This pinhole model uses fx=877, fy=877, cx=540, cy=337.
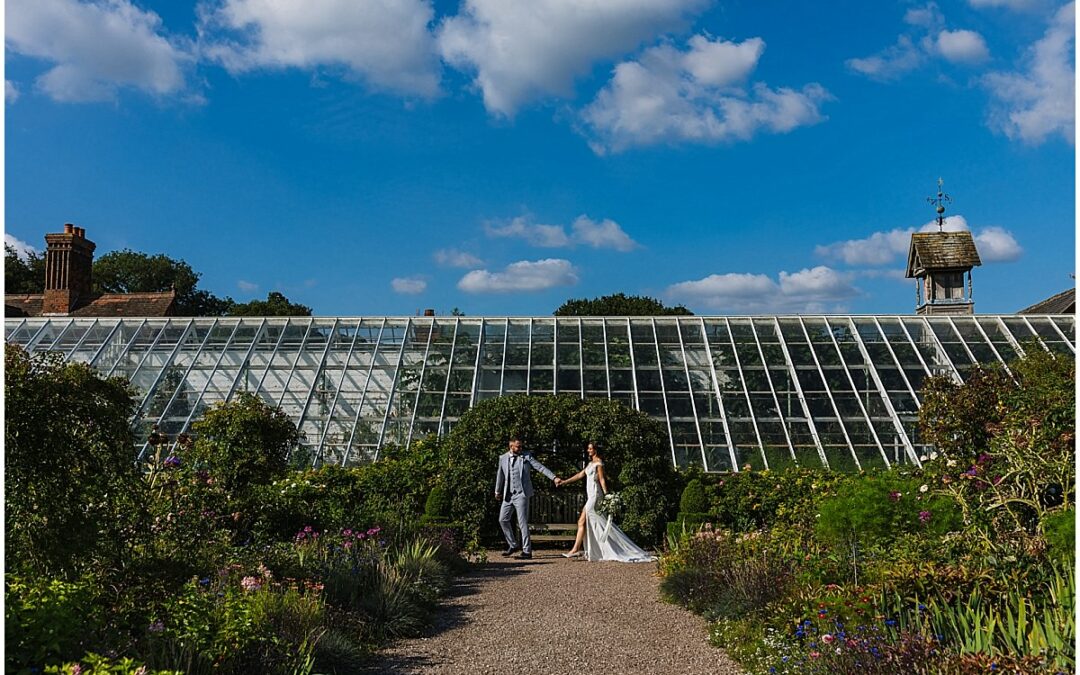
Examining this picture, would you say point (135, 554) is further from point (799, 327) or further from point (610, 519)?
point (799, 327)

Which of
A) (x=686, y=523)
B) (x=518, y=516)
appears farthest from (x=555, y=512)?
(x=686, y=523)

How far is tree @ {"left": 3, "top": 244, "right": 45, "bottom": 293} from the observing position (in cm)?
4384

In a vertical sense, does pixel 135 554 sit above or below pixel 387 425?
below

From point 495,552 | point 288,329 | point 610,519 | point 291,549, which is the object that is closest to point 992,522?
point 610,519

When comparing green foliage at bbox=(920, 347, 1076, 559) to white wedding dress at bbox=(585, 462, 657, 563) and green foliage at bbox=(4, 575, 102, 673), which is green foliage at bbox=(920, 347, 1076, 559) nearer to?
white wedding dress at bbox=(585, 462, 657, 563)

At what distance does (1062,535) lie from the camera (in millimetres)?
5977

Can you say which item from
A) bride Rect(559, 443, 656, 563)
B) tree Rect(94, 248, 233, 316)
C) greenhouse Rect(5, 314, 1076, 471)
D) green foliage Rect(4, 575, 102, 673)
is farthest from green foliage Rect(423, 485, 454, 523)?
tree Rect(94, 248, 233, 316)

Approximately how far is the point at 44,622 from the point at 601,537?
29.4ft

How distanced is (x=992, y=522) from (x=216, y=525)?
7.77m

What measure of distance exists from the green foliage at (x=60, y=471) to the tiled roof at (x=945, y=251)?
2629cm

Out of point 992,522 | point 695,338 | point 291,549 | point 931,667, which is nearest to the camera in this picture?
point 931,667

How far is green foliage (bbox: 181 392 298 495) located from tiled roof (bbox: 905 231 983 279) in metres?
21.7

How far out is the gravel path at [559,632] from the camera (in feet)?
21.0

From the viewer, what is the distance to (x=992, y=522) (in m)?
7.48
